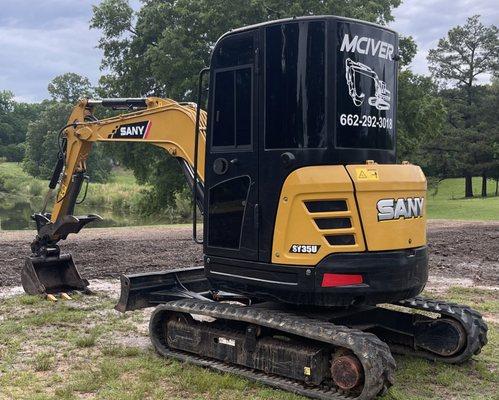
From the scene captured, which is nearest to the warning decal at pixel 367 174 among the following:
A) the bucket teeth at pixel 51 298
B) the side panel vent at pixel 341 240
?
the side panel vent at pixel 341 240

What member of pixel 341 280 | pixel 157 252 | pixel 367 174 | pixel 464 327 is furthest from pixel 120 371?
pixel 157 252

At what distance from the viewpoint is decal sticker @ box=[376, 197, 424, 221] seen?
512 cm

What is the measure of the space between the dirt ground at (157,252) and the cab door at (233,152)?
213 inches

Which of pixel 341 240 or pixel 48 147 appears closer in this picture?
pixel 341 240

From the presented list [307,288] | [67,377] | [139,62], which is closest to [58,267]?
[67,377]

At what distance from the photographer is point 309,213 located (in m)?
5.06

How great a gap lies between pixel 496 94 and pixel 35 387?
50019mm

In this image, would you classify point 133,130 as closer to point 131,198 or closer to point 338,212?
point 338,212

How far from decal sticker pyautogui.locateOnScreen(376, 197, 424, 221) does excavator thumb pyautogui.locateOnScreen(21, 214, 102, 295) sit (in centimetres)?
508

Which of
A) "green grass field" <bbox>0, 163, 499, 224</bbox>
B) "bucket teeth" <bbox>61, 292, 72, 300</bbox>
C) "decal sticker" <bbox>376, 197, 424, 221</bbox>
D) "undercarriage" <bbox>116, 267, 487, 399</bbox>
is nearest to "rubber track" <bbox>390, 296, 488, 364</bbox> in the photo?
"undercarriage" <bbox>116, 267, 487, 399</bbox>

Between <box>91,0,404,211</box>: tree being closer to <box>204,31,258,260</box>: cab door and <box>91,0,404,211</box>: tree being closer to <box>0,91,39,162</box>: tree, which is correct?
<box>204,31,258,260</box>: cab door

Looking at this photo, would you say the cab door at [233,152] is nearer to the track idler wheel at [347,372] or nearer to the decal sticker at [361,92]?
the decal sticker at [361,92]

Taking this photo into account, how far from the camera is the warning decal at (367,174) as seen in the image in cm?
505

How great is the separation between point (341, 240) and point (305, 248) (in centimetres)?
31
